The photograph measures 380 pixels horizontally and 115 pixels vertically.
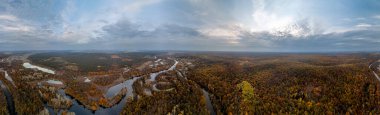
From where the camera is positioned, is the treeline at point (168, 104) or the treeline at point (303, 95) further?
the treeline at point (303, 95)

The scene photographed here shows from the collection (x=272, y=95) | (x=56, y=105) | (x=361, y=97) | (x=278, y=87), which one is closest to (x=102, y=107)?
(x=56, y=105)

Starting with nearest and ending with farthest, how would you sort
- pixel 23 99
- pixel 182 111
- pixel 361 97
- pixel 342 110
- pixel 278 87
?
1. pixel 182 111
2. pixel 342 110
3. pixel 23 99
4. pixel 361 97
5. pixel 278 87

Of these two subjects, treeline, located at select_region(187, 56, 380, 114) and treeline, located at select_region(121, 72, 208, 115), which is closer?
treeline, located at select_region(121, 72, 208, 115)

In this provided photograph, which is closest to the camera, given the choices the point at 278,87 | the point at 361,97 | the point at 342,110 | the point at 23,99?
the point at 342,110

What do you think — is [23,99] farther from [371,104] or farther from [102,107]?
[371,104]

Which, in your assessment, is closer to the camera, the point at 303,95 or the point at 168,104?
the point at 168,104

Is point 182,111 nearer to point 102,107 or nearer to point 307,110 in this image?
point 102,107

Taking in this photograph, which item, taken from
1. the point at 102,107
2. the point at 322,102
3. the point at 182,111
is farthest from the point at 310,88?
the point at 102,107

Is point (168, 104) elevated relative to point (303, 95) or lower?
lower

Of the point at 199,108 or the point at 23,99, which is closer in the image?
the point at 199,108
